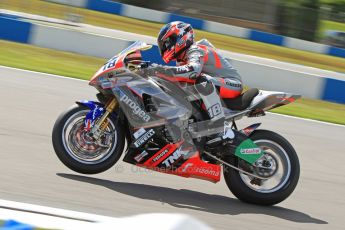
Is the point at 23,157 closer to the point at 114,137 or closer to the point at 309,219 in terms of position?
the point at 114,137

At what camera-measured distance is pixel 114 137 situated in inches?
242

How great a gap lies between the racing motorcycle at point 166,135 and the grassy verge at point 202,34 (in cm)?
1545

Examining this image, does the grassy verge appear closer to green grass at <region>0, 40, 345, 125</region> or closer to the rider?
green grass at <region>0, 40, 345, 125</region>

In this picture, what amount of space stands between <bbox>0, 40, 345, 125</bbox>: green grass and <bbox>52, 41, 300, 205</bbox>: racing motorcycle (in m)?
5.33

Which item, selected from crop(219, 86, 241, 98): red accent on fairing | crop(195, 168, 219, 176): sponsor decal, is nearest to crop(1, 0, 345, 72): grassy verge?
crop(219, 86, 241, 98): red accent on fairing

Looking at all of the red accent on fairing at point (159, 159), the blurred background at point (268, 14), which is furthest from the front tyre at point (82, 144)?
the blurred background at point (268, 14)

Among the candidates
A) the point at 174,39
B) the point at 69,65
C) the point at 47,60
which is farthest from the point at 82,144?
the point at 47,60

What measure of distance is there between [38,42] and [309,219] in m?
9.33

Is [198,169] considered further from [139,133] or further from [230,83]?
[230,83]

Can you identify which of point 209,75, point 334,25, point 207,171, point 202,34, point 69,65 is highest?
point 209,75

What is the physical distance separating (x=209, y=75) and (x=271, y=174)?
101cm

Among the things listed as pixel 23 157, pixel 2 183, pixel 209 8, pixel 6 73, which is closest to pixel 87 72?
pixel 6 73

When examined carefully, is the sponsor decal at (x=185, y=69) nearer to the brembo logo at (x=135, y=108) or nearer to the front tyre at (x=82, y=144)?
the brembo logo at (x=135, y=108)

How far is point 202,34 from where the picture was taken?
25.1 meters
